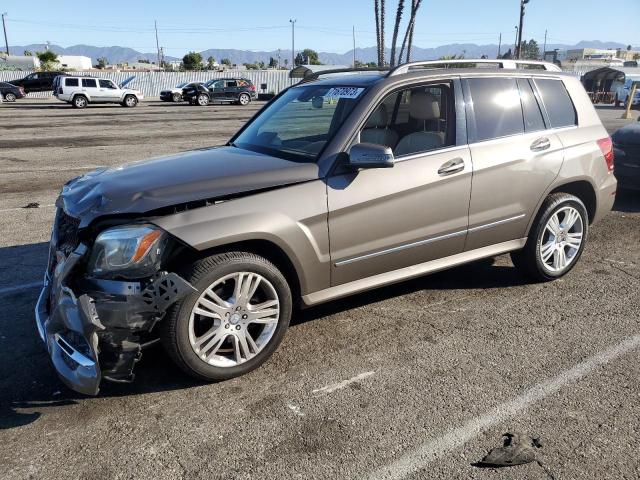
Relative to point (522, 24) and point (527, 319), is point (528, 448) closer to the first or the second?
point (527, 319)

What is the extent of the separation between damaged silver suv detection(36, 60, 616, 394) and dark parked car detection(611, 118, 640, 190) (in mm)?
3522

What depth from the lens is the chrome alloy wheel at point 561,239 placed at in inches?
194

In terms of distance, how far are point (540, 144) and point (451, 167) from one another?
3.47 ft

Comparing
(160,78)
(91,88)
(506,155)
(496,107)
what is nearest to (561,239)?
(506,155)

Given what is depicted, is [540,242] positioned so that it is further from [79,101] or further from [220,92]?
[220,92]

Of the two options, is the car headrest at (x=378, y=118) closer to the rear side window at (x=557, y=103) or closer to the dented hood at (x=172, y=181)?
the dented hood at (x=172, y=181)

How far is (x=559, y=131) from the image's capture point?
16.1 ft

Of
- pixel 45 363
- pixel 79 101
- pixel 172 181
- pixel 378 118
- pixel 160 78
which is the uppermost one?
pixel 160 78

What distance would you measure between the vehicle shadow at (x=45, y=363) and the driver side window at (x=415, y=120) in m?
1.31

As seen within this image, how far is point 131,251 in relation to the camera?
10.3ft

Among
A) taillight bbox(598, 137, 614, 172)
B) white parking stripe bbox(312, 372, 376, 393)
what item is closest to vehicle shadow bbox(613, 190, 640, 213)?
taillight bbox(598, 137, 614, 172)

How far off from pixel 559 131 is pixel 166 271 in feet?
11.8

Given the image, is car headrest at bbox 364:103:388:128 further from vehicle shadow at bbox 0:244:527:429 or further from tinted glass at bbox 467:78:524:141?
vehicle shadow at bbox 0:244:527:429

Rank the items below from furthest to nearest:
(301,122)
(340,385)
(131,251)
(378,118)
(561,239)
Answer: (561,239)
(301,122)
(378,118)
(340,385)
(131,251)
